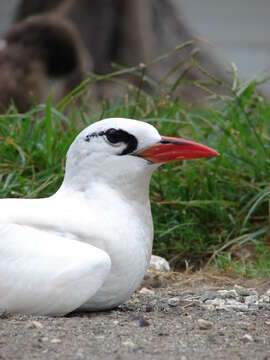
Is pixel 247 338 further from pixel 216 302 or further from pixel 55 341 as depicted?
pixel 216 302

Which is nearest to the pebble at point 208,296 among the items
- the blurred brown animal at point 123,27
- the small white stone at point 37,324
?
the small white stone at point 37,324

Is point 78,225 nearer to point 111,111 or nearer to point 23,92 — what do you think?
point 111,111

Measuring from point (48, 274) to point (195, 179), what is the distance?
7.09ft

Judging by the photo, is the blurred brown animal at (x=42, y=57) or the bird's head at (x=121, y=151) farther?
the blurred brown animal at (x=42, y=57)

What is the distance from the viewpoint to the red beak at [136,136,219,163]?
11.9 feet

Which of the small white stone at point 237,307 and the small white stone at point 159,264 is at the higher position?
the small white stone at point 237,307

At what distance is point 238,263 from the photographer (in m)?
4.89

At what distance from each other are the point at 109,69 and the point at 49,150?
772cm

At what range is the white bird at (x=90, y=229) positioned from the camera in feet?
10.9

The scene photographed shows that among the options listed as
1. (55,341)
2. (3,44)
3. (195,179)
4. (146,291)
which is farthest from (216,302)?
(3,44)

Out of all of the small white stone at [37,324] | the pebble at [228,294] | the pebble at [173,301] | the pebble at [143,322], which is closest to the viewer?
the small white stone at [37,324]

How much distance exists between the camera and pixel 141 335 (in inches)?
122

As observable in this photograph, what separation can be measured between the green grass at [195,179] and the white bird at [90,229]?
1.28 metres

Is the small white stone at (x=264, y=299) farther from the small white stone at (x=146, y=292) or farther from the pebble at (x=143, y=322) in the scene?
the pebble at (x=143, y=322)
